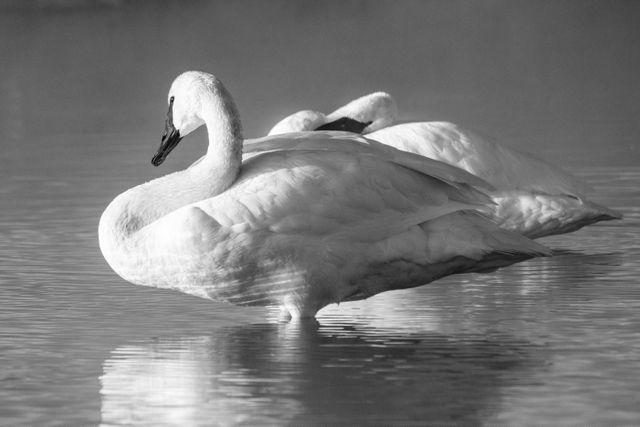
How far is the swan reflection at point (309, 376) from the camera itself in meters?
6.18

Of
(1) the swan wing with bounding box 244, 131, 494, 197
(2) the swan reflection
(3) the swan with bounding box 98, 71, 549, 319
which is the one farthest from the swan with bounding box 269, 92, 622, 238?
(2) the swan reflection

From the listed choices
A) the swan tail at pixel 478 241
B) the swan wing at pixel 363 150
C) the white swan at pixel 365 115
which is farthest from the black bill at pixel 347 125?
the swan tail at pixel 478 241

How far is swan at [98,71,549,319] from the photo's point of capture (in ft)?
24.9

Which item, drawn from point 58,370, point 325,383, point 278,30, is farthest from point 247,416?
point 278,30

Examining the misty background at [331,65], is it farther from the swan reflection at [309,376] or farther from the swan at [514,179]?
the swan reflection at [309,376]

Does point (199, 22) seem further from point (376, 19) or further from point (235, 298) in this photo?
point (235, 298)

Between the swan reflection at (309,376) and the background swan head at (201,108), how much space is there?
95 centimetres

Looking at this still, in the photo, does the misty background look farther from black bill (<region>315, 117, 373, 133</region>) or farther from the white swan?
black bill (<region>315, 117, 373, 133</region>)

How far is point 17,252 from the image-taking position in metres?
9.95

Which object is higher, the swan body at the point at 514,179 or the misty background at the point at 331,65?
the misty background at the point at 331,65

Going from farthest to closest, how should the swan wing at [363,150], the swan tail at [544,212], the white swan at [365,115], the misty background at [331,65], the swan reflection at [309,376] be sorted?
1. the misty background at [331,65]
2. the white swan at [365,115]
3. the swan tail at [544,212]
4. the swan wing at [363,150]
5. the swan reflection at [309,376]

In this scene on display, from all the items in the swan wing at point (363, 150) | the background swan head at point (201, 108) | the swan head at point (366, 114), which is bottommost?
the swan wing at point (363, 150)

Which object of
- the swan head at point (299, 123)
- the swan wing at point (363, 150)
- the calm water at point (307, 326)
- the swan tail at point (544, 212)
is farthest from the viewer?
the swan head at point (299, 123)

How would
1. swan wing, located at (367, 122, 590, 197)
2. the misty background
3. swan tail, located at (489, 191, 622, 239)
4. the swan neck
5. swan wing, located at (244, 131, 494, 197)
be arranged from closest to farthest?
the swan neck → swan wing, located at (244, 131, 494, 197) → swan tail, located at (489, 191, 622, 239) → swan wing, located at (367, 122, 590, 197) → the misty background
